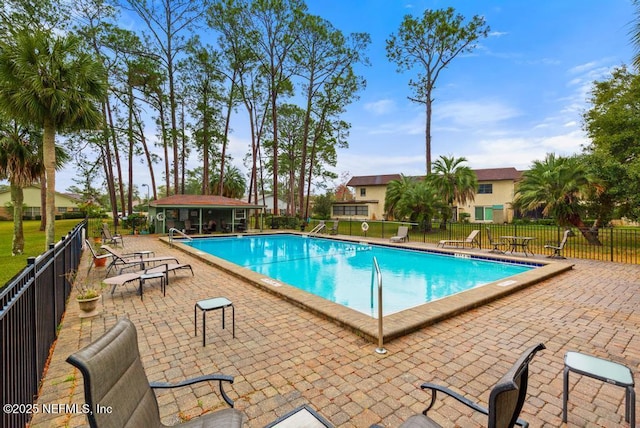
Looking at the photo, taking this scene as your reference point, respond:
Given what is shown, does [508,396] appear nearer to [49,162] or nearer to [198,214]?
[49,162]

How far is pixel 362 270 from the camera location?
32.3 ft

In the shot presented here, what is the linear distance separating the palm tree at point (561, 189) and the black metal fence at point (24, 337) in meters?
16.1

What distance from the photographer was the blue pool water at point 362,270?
24.0 feet

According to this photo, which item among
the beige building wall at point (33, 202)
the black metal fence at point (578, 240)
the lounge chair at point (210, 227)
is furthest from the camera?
the beige building wall at point (33, 202)

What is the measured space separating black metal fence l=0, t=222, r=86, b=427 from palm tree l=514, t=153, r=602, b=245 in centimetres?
1607

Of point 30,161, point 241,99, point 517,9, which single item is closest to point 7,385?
point 30,161

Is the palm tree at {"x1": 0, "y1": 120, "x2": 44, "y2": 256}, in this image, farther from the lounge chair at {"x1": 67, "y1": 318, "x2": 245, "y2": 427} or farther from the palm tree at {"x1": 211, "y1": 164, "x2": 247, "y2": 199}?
the palm tree at {"x1": 211, "y1": 164, "x2": 247, "y2": 199}


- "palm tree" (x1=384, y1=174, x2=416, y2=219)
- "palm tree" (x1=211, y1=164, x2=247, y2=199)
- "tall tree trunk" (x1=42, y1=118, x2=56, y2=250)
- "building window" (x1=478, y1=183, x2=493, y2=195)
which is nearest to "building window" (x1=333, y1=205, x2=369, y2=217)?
Result: "palm tree" (x1=211, y1=164, x2=247, y2=199)

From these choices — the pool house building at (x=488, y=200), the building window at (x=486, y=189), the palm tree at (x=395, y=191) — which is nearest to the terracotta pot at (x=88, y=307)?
the palm tree at (x=395, y=191)

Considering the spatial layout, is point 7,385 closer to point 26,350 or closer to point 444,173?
point 26,350

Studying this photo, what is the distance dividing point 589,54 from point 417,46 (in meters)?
10.1

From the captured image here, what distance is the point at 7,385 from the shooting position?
1.86 meters

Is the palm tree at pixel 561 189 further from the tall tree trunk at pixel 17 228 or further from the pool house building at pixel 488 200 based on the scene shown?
the tall tree trunk at pixel 17 228

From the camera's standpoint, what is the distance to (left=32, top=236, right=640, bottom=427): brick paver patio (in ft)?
8.04
